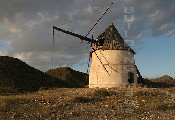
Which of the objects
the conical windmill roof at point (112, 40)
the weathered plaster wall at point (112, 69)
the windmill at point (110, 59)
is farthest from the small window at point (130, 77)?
the conical windmill roof at point (112, 40)

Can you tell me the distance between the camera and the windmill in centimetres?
4291

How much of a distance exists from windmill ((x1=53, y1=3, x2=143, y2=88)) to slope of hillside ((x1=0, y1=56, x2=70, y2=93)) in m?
12.5

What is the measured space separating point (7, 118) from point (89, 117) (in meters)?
5.28

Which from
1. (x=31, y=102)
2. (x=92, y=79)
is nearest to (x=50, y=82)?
(x=92, y=79)

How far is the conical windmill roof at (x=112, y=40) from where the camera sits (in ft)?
142

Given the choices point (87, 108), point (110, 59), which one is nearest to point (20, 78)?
point (110, 59)

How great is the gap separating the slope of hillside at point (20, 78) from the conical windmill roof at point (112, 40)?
1453 centimetres

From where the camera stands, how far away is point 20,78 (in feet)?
189

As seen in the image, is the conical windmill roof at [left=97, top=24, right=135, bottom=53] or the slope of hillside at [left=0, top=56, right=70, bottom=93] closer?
the conical windmill roof at [left=97, top=24, right=135, bottom=53]

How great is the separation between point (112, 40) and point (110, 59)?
2.39 m

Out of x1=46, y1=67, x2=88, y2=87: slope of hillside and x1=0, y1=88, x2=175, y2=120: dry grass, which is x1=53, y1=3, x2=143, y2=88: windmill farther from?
x1=46, y1=67, x2=88, y2=87: slope of hillside

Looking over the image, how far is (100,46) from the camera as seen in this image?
1726 inches

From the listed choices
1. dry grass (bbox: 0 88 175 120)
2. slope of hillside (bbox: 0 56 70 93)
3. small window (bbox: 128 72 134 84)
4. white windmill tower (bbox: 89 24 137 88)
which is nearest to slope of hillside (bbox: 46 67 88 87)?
slope of hillside (bbox: 0 56 70 93)

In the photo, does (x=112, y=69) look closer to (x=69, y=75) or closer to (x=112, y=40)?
(x=112, y=40)
